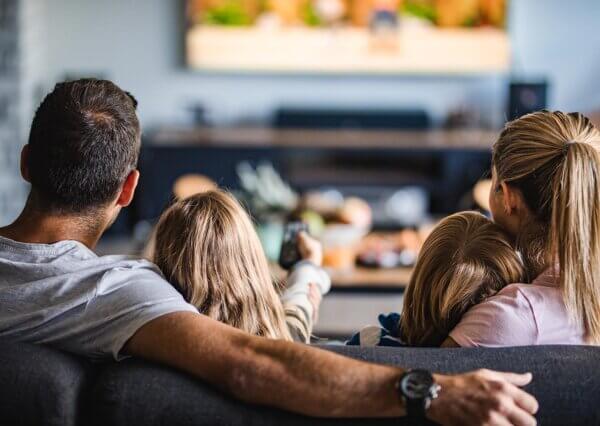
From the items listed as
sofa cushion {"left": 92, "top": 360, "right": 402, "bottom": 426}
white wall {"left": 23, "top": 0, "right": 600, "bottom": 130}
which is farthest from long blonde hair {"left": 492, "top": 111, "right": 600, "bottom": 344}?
white wall {"left": 23, "top": 0, "right": 600, "bottom": 130}

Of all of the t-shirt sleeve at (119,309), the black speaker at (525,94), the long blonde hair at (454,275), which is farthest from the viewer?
the black speaker at (525,94)

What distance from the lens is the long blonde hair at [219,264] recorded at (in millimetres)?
1687

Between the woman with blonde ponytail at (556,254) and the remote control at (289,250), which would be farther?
the remote control at (289,250)

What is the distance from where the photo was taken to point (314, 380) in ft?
4.34

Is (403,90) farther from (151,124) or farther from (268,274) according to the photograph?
(268,274)

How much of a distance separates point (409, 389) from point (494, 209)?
1.88ft

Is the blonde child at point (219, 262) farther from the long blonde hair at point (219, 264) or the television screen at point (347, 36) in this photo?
the television screen at point (347, 36)

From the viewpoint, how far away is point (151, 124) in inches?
241

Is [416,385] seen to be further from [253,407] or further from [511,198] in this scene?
[511,198]

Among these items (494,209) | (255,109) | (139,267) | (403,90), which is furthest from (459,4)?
(139,267)

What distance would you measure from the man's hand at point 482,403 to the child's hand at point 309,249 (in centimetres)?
89

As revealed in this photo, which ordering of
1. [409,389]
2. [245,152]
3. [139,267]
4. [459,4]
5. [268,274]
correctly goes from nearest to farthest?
[409,389] → [139,267] → [268,274] → [245,152] → [459,4]

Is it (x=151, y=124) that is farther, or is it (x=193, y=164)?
(x=151, y=124)

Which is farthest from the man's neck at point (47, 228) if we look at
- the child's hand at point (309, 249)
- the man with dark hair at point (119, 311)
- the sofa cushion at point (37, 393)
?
the child's hand at point (309, 249)
